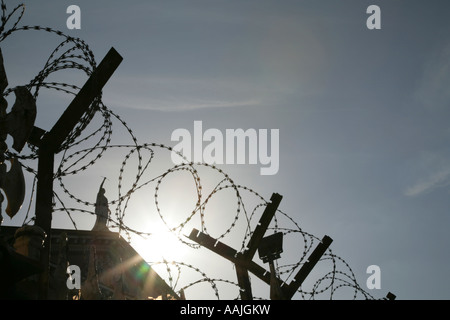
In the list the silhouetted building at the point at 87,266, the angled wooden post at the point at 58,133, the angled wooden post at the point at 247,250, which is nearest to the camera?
the silhouetted building at the point at 87,266

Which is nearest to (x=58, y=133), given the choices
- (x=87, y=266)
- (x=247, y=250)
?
(x=247, y=250)

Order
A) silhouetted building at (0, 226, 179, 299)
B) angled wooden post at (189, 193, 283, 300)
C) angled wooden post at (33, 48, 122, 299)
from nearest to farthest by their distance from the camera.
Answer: silhouetted building at (0, 226, 179, 299), angled wooden post at (33, 48, 122, 299), angled wooden post at (189, 193, 283, 300)

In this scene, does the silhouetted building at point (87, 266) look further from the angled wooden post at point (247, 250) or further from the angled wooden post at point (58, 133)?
the angled wooden post at point (247, 250)

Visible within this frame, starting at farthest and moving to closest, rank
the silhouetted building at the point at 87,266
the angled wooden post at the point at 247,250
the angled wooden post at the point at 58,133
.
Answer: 1. the angled wooden post at the point at 247,250
2. the angled wooden post at the point at 58,133
3. the silhouetted building at the point at 87,266

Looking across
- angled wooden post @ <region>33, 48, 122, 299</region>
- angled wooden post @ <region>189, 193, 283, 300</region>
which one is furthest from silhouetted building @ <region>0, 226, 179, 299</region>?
angled wooden post @ <region>189, 193, 283, 300</region>

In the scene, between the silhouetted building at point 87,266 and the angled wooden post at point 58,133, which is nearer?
the silhouetted building at point 87,266

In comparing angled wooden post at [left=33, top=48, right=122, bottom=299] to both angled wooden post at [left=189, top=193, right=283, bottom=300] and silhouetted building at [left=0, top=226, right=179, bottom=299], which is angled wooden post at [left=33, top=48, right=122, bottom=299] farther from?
angled wooden post at [left=189, top=193, right=283, bottom=300]

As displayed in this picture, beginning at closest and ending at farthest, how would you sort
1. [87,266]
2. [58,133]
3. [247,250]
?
[58,133], [247,250], [87,266]

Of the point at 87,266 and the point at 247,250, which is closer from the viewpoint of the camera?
the point at 247,250

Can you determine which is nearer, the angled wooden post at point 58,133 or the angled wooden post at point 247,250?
the angled wooden post at point 58,133

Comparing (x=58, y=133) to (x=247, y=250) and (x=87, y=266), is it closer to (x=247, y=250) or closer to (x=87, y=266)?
(x=247, y=250)

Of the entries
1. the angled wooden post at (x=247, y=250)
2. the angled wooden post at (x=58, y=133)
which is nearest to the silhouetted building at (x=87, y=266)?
the angled wooden post at (x=58, y=133)
